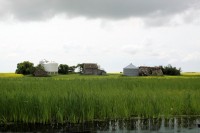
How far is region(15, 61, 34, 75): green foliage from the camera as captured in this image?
76800 mm

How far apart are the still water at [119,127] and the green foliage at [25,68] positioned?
6494 cm

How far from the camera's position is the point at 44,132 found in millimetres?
10352

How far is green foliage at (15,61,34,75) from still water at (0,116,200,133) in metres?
64.9

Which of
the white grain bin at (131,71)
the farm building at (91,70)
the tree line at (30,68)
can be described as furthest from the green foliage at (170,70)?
the tree line at (30,68)

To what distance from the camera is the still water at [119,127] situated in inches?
418

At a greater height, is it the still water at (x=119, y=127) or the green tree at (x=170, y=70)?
the green tree at (x=170, y=70)

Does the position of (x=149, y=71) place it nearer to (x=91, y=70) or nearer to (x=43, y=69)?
(x=91, y=70)

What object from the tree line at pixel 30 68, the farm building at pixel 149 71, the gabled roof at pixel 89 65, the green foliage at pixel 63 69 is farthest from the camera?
the green foliage at pixel 63 69

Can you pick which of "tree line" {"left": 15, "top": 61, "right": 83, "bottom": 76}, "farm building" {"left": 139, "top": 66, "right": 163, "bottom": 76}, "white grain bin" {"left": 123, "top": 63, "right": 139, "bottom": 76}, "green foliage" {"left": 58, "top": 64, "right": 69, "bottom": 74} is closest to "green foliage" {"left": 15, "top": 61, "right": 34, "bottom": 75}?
"tree line" {"left": 15, "top": 61, "right": 83, "bottom": 76}

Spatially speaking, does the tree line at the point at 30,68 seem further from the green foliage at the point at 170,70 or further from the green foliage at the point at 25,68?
the green foliage at the point at 170,70

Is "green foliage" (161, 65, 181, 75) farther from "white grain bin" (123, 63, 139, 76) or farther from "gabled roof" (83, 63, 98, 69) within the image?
"gabled roof" (83, 63, 98, 69)

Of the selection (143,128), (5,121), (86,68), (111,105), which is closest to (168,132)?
(143,128)

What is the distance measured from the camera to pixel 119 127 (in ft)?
36.6

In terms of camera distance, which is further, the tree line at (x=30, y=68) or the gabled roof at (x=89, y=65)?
the gabled roof at (x=89, y=65)
